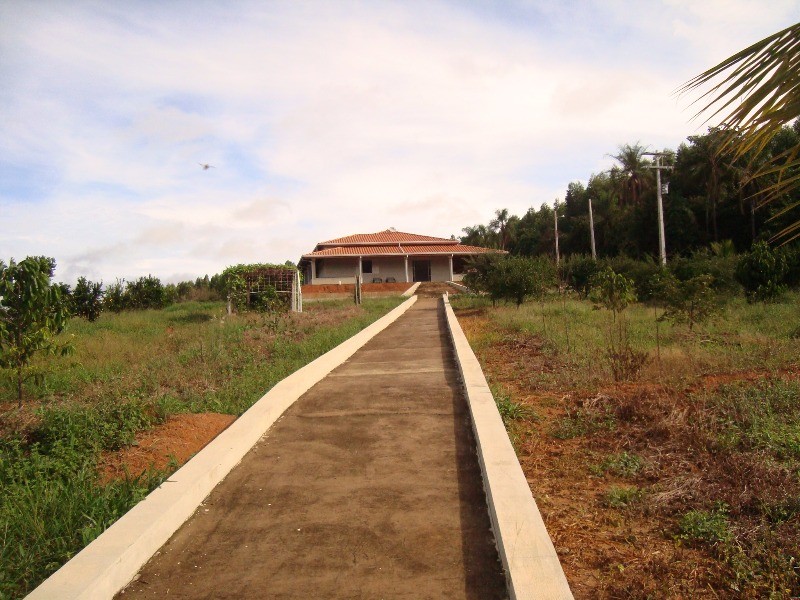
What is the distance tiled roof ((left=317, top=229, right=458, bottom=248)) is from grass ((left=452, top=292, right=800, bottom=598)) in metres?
34.6

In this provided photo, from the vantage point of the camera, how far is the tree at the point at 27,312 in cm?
698

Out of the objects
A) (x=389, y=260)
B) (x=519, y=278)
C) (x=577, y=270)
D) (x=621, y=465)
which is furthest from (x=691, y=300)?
(x=389, y=260)

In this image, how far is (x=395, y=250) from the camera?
4109 centimetres

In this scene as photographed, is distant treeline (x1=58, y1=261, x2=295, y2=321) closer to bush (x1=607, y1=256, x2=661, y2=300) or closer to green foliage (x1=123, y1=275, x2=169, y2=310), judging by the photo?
green foliage (x1=123, y1=275, x2=169, y2=310)

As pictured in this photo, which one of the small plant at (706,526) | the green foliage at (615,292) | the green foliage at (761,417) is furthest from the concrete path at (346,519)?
the green foliage at (615,292)

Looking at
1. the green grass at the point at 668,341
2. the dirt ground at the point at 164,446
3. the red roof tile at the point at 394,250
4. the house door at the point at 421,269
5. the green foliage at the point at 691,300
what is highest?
the red roof tile at the point at 394,250

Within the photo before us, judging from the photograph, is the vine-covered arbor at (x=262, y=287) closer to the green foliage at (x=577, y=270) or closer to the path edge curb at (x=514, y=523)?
the green foliage at (x=577, y=270)

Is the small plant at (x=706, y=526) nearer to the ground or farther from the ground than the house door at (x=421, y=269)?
nearer to the ground

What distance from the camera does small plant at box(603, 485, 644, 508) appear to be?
4.13 metres

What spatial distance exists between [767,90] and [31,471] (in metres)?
5.16

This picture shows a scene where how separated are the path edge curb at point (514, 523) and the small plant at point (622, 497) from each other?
581mm

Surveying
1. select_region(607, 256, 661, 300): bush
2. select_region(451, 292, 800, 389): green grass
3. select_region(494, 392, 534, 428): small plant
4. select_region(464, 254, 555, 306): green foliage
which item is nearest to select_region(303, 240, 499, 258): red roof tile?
select_region(607, 256, 661, 300): bush

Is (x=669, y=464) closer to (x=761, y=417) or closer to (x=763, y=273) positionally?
(x=761, y=417)

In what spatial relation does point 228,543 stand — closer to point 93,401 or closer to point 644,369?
point 93,401
